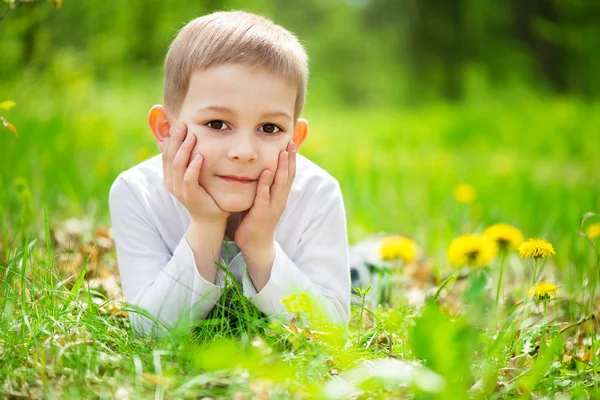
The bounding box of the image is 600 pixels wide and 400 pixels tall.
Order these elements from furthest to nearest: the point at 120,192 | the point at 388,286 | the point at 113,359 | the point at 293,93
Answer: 1. the point at 388,286
2. the point at 120,192
3. the point at 293,93
4. the point at 113,359

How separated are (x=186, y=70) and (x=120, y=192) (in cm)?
47

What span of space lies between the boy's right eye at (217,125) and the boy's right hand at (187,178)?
0.19ft

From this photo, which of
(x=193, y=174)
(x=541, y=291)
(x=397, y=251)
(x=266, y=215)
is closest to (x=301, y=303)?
(x=266, y=215)

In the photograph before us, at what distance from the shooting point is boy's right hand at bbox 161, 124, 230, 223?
1.81 m

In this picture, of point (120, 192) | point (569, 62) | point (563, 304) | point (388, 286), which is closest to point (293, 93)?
point (120, 192)

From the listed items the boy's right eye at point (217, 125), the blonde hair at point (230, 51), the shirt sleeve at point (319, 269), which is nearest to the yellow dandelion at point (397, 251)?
the shirt sleeve at point (319, 269)

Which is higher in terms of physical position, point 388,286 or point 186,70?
point 186,70

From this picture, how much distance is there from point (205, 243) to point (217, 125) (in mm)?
357

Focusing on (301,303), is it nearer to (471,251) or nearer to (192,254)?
(192,254)

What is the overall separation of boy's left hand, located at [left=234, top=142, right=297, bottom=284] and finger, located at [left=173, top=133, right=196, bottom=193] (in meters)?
0.22

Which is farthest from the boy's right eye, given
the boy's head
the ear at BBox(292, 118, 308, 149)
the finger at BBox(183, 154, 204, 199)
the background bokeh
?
the background bokeh

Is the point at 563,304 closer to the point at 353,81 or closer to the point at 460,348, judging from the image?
the point at 460,348

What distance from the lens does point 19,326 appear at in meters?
1.64

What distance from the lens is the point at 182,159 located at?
6.01ft
